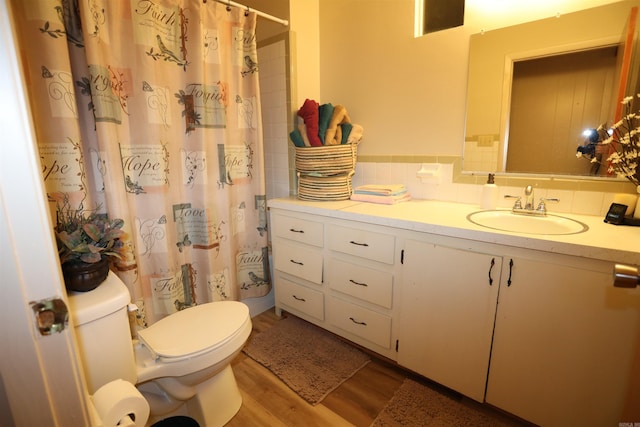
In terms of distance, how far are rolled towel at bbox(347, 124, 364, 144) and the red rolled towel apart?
0.68ft

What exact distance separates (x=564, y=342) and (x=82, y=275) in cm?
162

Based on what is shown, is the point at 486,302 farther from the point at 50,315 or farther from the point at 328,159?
the point at 50,315

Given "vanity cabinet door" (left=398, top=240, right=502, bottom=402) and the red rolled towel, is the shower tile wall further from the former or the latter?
"vanity cabinet door" (left=398, top=240, right=502, bottom=402)

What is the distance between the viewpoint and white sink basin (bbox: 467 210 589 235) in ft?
4.27

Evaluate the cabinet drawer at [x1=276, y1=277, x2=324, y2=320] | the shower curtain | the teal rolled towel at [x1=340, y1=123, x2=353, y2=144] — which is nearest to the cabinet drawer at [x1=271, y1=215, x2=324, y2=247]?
the shower curtain

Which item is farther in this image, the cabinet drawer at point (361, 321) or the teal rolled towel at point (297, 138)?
the teal rolled towel at point (297, 138)

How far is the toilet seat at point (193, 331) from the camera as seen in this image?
3.75 ft

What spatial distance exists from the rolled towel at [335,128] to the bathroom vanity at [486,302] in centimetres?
39

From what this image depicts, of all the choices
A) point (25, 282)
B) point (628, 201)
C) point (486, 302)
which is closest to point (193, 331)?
point (25, 282)

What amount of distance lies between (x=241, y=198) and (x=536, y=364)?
5.38 ft

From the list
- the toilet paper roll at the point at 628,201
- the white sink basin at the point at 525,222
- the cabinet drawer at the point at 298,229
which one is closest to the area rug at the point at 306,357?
the cabinet drawer at the point at 298,229

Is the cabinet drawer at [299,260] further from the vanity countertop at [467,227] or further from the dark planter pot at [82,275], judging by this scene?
the dark planter pot at [82,275]

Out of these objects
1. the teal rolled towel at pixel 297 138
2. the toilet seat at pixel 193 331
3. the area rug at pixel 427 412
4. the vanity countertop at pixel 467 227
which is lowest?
the area rug at pixel 427 412

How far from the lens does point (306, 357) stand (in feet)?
5.60
